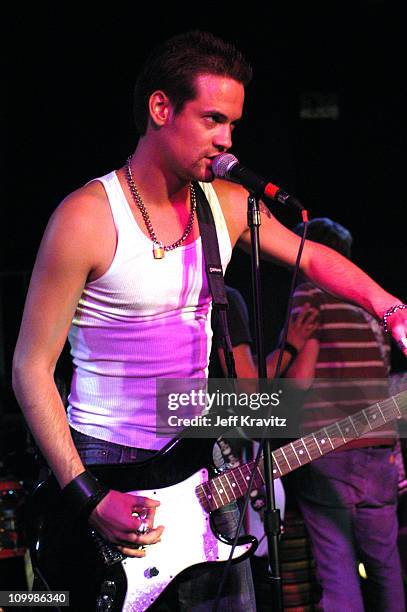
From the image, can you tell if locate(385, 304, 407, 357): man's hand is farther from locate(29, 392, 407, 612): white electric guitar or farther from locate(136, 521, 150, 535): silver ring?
locate(136, 521, 150, 535): silver ring

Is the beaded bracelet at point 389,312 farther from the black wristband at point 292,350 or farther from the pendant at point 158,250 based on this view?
the black wristband at point 292,350

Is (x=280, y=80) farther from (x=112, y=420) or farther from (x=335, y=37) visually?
(x=112, y=420)

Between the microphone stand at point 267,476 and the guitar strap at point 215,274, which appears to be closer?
the microphone stand at point 267,476

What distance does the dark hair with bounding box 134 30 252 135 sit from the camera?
95.4 inches

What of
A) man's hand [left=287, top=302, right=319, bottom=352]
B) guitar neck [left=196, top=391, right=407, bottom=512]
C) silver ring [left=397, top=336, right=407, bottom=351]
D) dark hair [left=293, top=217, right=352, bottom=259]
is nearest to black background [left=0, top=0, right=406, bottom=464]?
dark hair [left=293, top=217, right=352, bottom=259]

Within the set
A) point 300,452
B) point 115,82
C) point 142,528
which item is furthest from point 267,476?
point 115,82

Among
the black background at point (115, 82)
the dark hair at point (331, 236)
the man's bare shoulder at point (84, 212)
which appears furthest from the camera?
the black background at point (115, 82)

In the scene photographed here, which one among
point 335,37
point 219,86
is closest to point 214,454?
point 219,86

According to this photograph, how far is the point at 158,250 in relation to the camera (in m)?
2.41

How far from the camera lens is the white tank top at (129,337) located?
236cm

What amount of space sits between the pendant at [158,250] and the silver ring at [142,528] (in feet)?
2.68

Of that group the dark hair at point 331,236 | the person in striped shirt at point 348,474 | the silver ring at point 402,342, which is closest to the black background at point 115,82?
the dark hair at point 331,236

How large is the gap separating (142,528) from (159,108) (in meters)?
1.34

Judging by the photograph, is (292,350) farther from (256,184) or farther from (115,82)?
(115,82)
